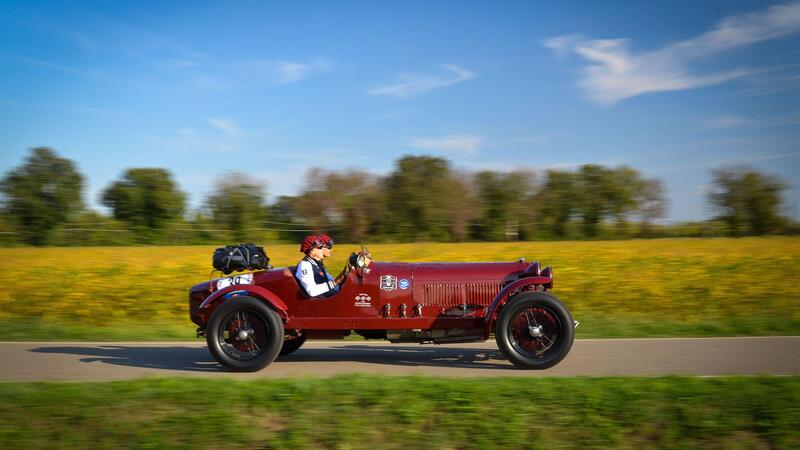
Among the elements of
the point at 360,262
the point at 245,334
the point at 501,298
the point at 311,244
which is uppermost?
the point at 311,244

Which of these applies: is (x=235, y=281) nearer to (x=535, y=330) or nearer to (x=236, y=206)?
(x=535, y=330)

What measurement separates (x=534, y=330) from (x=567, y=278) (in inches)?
324

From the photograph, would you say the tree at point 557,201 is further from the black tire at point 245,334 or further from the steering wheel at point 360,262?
the black tire at point 245,334

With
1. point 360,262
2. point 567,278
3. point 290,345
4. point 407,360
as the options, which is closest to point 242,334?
point 290,345

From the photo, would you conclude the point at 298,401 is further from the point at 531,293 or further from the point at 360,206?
the point at 360,206

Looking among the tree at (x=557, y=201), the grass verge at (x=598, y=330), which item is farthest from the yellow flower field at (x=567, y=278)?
the tree at (x=557, y=201)

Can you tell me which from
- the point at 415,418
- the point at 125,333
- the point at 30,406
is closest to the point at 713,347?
the point at 415,418

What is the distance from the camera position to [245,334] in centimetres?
791

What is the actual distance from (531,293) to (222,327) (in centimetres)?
344

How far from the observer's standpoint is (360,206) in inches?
920

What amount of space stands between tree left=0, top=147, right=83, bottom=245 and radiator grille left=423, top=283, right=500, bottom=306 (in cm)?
2036

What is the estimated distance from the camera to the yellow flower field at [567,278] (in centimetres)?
1338

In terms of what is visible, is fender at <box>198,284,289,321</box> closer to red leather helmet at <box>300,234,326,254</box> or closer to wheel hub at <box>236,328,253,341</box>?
wheel hub at <box>236,328,253,341</box>

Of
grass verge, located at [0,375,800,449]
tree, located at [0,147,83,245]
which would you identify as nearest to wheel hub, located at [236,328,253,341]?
grass verge, located at [0,375,800,449]
